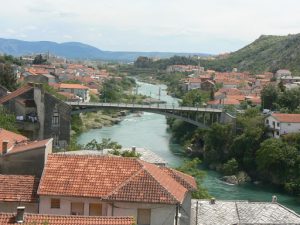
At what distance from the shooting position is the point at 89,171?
59.6 ft

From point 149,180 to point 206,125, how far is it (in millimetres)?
47328

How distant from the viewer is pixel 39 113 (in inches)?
1839

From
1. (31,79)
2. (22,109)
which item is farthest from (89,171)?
(31,79)

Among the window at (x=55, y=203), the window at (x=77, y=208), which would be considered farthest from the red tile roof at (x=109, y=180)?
the window at (x=77, y=208)

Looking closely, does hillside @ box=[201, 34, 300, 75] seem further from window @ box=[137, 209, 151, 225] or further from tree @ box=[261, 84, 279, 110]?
window @ box=[137, 209, 151, 225]

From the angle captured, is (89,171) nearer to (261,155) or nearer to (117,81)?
(261,155)

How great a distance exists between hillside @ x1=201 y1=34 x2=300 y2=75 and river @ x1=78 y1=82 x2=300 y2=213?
130 ft

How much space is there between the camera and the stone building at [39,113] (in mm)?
46000

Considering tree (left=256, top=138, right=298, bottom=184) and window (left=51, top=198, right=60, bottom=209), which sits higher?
window (left=51, top=198, right=60, bottom=209)

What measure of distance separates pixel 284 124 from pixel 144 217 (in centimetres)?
3765

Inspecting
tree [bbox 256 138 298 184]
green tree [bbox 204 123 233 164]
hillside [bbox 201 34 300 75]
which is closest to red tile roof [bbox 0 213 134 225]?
tree [bbox 256 138 298 184]

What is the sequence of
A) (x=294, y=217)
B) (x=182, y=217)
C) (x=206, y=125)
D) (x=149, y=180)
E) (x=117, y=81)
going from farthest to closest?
(x=117, y=81)
(x=206, y=125)
(x=294, y=217)
(x=182, y=217)
(x=149, y=180)

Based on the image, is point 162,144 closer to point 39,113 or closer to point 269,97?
point 269,97

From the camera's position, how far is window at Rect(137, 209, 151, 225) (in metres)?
16.9
